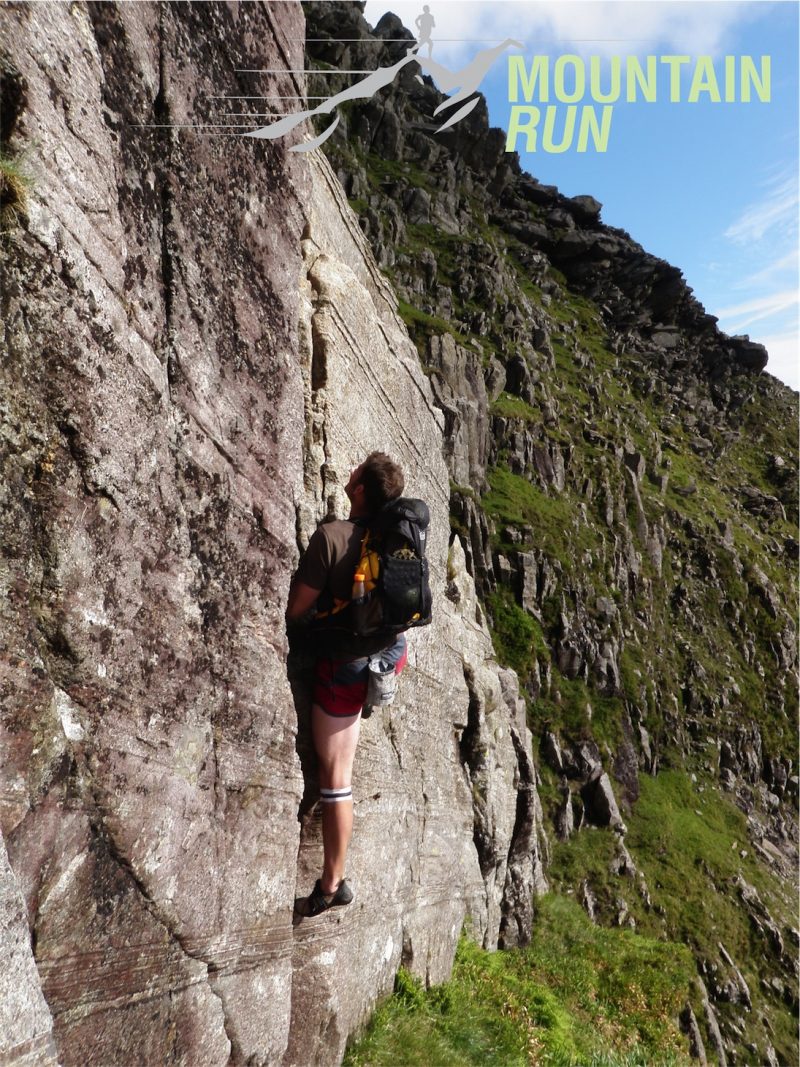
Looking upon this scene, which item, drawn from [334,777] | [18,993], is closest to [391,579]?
[334,777]

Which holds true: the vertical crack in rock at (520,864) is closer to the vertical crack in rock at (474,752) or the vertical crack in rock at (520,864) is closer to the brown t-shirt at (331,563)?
the vertical crack in rock at (474,752)

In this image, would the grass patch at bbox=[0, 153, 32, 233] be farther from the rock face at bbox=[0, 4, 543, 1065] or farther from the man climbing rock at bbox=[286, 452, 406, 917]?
the man climbing rock at bbox=[286, 452, 406, 917]

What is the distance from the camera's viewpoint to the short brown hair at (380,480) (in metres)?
6.83

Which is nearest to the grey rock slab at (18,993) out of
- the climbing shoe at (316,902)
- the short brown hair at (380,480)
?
the climbing shoe at (316,902)

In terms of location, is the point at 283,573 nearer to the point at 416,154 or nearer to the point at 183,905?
the point at 183,905

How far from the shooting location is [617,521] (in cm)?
8200

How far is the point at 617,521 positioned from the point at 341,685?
79.9 m

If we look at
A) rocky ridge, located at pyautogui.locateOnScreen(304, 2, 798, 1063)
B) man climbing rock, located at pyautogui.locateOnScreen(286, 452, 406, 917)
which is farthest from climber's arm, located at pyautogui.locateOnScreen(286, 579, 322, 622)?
rocky ridge, located at pyautogui.locateOnScreen(304, 2, 798, 1063)

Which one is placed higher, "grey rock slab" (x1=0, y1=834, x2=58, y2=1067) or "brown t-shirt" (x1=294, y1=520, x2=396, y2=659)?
"brown t-shirt" (x1=294, y1=520, x2=396, y2=659)

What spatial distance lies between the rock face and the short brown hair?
823 millimetres

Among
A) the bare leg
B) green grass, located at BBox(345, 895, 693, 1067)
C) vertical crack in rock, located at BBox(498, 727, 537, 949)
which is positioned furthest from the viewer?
vertical crack in rock, located at BBox(498, 727, 537, 949)

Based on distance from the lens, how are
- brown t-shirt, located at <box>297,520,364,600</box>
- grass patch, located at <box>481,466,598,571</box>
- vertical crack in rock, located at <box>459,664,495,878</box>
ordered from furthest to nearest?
grass patch, located at <box>481,466,598,571</box>, vertical crack in rock, located at <box>459,664,495,878</box>, brown t-shirt, located at <box>297,520,364,600</box>

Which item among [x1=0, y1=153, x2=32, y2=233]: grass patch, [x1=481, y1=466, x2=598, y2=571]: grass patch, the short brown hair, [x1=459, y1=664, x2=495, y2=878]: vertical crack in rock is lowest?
[x1=459, y1=664, x2=495, y2=878]: vertical crack in rock

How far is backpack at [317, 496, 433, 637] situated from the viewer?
641 centimetres
